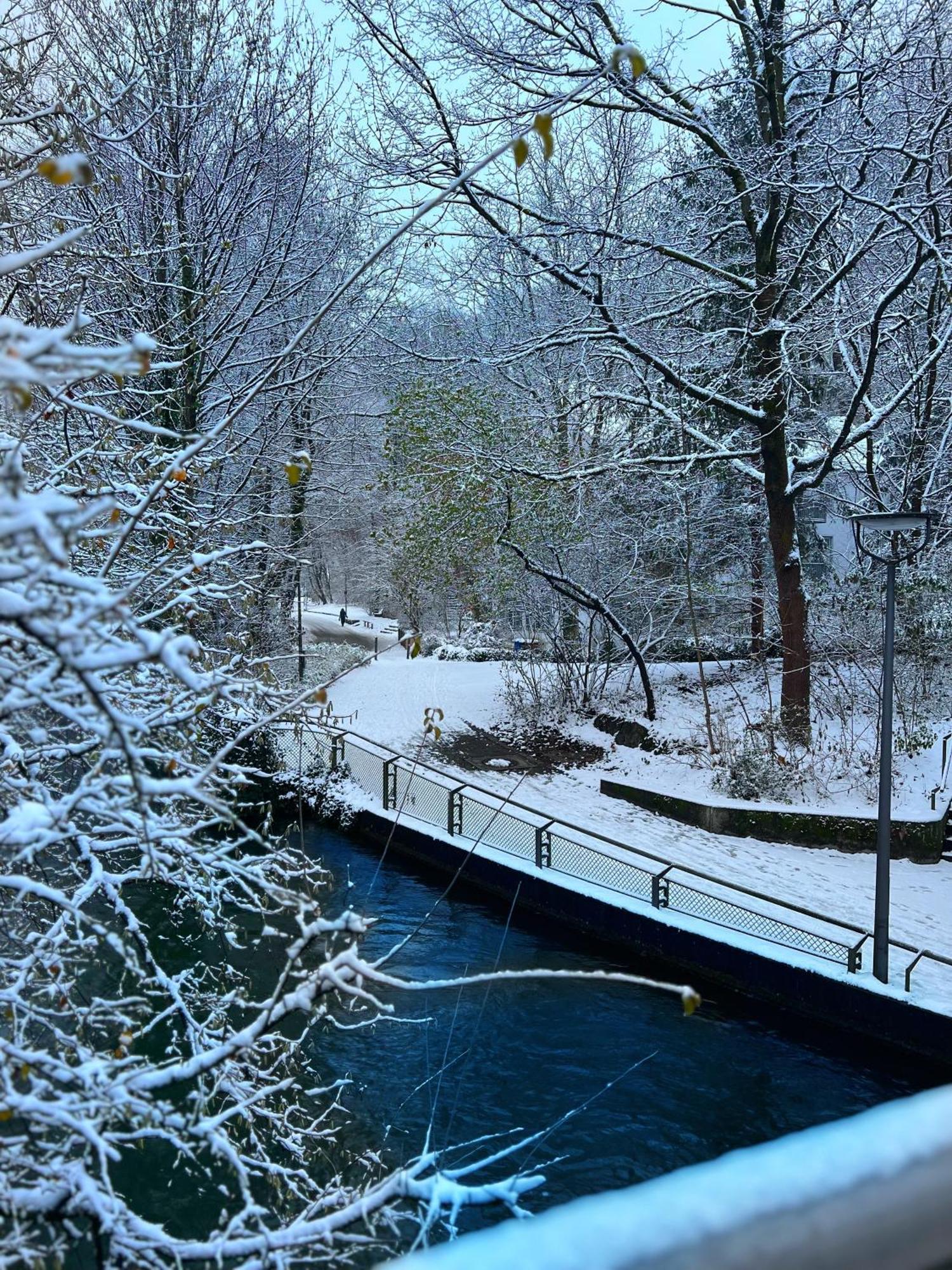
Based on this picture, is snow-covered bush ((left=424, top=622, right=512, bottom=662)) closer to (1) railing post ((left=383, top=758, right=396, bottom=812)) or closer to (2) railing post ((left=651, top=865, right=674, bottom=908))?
(1) railing post ((left=383, top=758, right=396, bottom=812))

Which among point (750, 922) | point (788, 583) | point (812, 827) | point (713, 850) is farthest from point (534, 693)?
point (750, 922)

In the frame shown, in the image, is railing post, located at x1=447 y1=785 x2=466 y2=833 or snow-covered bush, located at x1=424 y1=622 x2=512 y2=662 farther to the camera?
snow-covered bush, located at x1=424 y1=622 x2=512 y2=662

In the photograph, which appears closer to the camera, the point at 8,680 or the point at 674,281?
the point at 8,680

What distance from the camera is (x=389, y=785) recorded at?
14.3m

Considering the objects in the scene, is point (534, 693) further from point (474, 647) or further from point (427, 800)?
point (474, 647)

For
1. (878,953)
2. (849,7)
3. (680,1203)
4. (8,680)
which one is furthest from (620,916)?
(849,7)

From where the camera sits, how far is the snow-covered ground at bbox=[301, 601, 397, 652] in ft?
102

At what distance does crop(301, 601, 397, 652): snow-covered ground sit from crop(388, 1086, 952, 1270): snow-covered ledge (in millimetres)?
25561

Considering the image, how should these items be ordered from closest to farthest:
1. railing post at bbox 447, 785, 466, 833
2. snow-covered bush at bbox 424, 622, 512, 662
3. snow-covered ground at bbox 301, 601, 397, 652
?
railing post at bbox 447, 785, 466, 833 < snow-covered bush at bbox 424, 622, 512, 662 < snow-covered ground at bbox 301, 601, 397, 652

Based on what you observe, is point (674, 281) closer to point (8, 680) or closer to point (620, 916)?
point (620, 916)

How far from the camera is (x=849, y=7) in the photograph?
11.7 m

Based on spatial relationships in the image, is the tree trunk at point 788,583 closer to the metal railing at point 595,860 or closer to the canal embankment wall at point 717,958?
the metal railing at point 595,860

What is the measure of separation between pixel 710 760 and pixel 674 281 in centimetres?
840

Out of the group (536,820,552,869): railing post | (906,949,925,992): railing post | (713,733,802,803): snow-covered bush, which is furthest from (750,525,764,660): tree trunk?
(906,949,925,992): railing post
